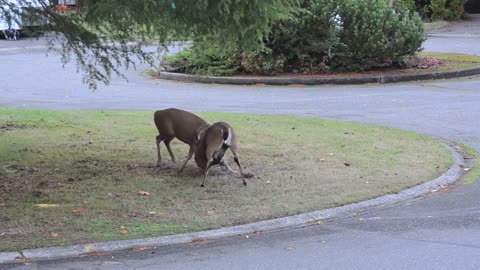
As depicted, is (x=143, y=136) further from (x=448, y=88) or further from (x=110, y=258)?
(x=448, y=88)

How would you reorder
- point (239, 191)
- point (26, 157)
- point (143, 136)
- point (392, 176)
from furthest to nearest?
point (143, 136) < point (26, 157) < point (392, 176) < point (239, 191)

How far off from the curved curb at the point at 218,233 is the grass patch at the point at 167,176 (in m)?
0.12

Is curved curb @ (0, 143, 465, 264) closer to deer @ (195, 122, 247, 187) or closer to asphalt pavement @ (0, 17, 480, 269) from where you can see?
asphalt pavement @ (0, 17, 480, 269)

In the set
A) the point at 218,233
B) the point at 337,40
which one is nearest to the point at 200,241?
the point at 218,233

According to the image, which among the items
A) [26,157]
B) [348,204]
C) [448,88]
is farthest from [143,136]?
[448,88]

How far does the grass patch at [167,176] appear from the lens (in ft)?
21.7

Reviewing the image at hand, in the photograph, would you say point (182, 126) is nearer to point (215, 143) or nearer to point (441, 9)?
point (215, 143)

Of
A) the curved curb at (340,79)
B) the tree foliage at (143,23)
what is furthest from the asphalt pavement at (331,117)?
the tree foliage at (143,23)

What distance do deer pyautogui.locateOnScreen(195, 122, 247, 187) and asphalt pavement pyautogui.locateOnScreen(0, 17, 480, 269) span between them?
5.01 ft

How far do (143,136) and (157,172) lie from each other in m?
2.44

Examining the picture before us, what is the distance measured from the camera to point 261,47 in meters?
7.85

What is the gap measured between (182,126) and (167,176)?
65cm

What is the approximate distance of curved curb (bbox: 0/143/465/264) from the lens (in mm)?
5711

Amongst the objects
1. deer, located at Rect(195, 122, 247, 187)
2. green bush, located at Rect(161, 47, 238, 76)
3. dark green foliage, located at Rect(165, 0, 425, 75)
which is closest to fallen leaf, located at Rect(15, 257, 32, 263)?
deer, located at Rect(195, 122, 247, 187)
